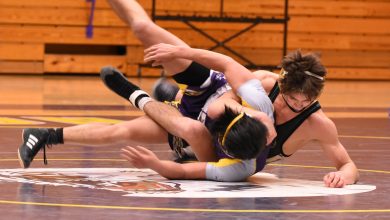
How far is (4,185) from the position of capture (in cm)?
460

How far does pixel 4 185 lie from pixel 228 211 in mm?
1198

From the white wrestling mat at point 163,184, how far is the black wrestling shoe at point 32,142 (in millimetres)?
64

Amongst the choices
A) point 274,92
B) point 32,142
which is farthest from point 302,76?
point 32,142

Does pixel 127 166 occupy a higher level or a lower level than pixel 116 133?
lower

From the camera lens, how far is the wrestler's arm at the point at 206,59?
4984 mm

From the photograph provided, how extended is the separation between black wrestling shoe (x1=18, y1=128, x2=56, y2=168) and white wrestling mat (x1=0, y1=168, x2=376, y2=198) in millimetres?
64

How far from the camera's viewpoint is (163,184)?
189 inches

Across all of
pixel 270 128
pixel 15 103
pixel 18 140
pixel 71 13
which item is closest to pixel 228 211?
pixel 270 128

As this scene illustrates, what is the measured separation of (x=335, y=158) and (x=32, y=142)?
5.29ft

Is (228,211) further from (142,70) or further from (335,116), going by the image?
(142,70)

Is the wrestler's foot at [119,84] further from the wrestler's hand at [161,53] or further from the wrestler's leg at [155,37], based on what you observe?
the wrestler's hand at [161,53]

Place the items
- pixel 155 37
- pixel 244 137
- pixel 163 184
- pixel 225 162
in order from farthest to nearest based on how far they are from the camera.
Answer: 1. pixel 155 37
2. pixel 225 162
3. pixel 163 184
4. pixel 244 137

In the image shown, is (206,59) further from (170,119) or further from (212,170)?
(212,170)

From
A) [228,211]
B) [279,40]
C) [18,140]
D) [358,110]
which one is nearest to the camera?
[228,211]
